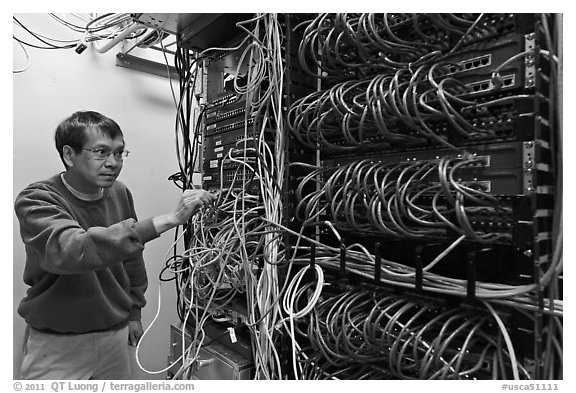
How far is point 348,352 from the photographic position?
2.61 feet

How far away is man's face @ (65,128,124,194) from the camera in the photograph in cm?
99

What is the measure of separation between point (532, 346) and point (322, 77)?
0.86m

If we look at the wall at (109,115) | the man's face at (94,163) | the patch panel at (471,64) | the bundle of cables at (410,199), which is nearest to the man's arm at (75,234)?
the man's face at (94,163)

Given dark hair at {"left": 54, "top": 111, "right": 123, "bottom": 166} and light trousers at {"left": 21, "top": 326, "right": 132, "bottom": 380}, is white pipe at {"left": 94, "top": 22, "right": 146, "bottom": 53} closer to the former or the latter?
dark hair at {"left": 54, "top": 111, "right": 123, "bottom": 166}

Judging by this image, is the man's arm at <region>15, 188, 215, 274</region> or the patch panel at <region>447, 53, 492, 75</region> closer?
the patch panel at <region>447, 53, 492, 75</region>

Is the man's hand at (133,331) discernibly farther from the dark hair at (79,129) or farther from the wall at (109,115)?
the dark hair at (79,129)

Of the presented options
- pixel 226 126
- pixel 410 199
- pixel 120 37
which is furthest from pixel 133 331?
pixel 120 37

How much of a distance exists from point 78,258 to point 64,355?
44cm

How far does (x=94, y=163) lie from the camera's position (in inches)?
38.9

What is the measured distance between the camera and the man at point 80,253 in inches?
33.2

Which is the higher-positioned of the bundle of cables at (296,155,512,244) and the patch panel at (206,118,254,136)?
the patch panel at (206,118,254,136)

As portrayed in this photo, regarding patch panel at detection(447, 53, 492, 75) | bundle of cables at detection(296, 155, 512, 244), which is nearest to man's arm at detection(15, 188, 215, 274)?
bundle of cables at detection(296, 155, 512, 244)
